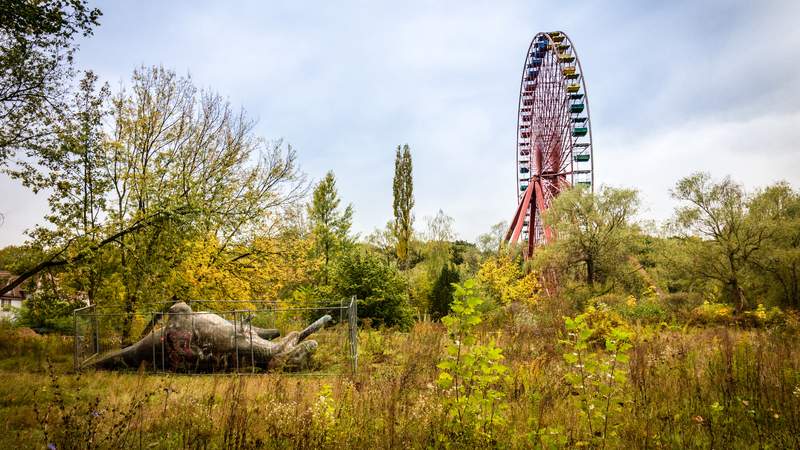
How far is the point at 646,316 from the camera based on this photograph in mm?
16266

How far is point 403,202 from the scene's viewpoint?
28.5 meters

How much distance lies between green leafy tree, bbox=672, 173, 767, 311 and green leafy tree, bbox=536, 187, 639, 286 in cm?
255

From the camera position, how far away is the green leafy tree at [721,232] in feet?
65.6

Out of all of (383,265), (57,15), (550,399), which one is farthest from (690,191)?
(57,15)

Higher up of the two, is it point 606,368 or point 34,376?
point 606,368

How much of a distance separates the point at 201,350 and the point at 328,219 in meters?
16.8

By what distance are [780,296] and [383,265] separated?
663 inches

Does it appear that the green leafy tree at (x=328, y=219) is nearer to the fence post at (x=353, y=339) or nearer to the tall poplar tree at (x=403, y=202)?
the tall poplar tree at (x=403, y=202)

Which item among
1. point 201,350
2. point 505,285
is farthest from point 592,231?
point 201,350

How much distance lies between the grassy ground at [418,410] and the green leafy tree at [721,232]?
15.0m

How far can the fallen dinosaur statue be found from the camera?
878 centimetres

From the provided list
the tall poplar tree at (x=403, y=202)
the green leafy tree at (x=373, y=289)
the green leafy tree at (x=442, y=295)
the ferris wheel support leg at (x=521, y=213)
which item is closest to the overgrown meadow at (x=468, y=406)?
the green leafy tree at (x=373, y=289)

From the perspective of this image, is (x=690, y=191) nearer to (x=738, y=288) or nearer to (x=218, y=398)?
(x=738, y=288)

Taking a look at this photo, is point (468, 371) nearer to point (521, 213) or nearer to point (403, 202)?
point (403, 202)
